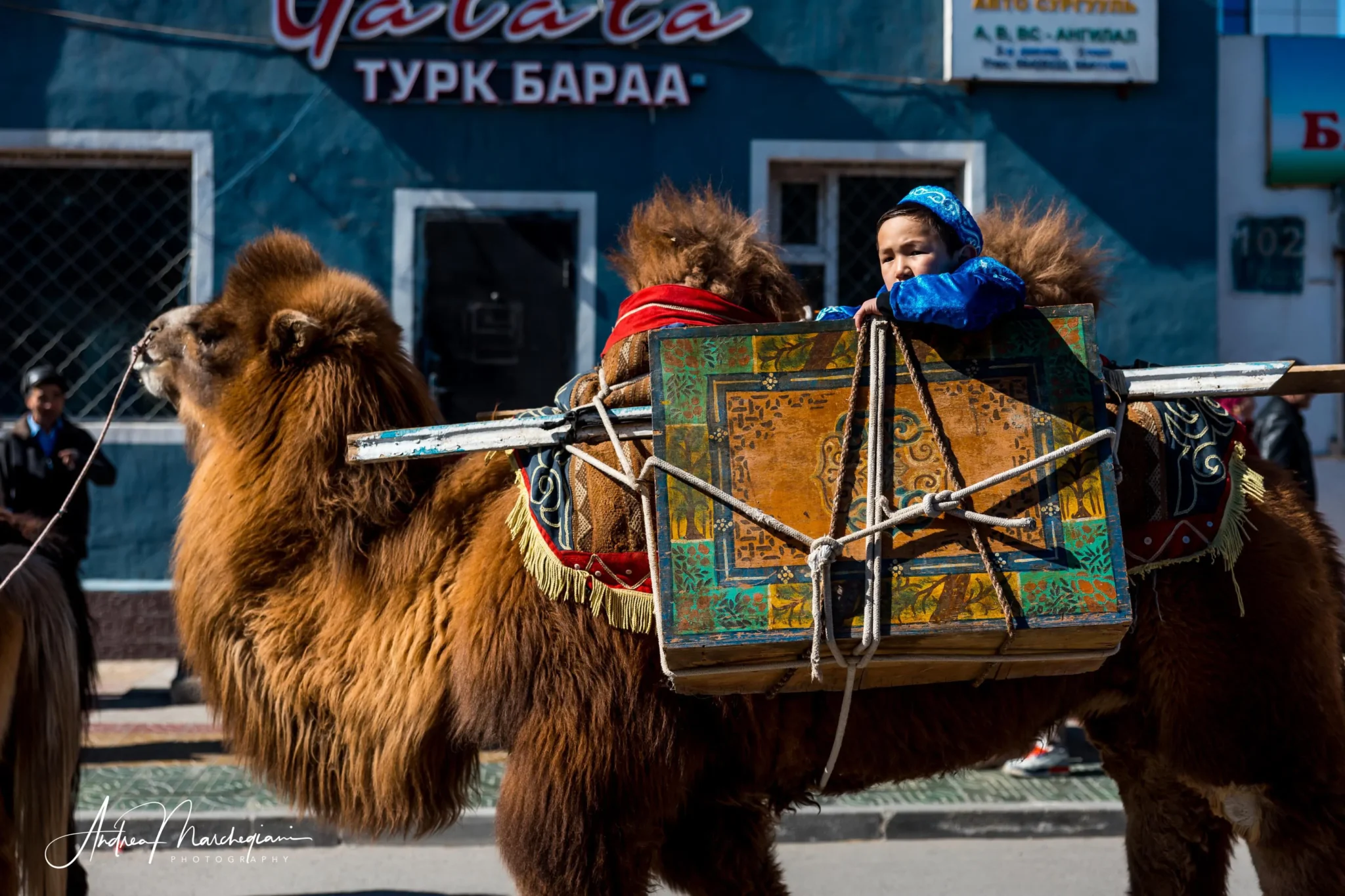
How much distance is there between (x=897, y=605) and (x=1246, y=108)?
8200mm

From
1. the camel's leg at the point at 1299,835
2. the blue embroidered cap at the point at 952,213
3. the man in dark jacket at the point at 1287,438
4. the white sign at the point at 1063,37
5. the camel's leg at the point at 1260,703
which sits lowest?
the camel's leg at the point at 1299,835

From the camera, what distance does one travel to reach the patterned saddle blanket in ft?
9.04

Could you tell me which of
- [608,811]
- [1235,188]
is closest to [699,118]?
[1235,188]

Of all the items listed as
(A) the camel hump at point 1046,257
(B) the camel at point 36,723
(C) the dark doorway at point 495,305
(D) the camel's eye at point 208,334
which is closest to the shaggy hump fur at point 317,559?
(D) the camel's eye at point 208,334

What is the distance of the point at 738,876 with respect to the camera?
3250mm

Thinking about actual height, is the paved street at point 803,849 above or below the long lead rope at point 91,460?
below

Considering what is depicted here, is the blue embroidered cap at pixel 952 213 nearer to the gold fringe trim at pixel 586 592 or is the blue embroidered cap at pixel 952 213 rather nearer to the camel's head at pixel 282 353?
the gold fringe trim at pixel 586 592

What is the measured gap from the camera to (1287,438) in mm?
7043

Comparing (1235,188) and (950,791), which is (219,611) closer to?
(950,791)

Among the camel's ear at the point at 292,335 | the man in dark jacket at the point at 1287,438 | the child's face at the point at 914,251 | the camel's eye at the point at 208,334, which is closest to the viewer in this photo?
the child's face at the point at 914,251

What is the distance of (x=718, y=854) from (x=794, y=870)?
225 cm

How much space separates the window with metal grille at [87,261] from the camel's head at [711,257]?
693 centimetres

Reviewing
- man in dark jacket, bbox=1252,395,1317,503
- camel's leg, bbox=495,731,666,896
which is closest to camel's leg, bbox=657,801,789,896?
camel's leg, bbox=495,731,666,896

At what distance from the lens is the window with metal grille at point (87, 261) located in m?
9.03
